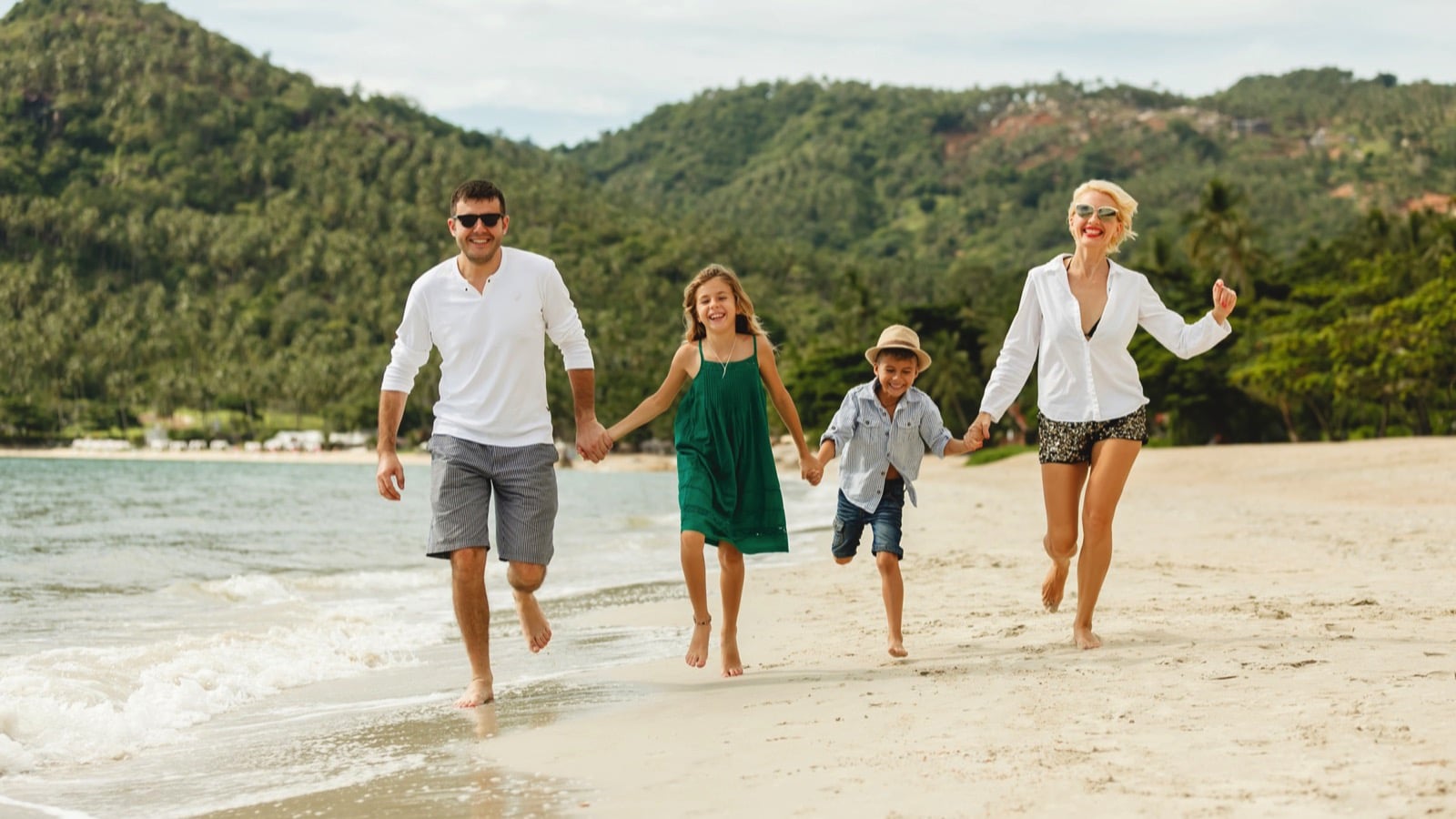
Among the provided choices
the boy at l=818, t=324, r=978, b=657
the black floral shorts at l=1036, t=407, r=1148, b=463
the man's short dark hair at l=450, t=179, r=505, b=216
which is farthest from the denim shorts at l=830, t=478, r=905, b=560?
the man's short dark hair at l=450, t=179, r=505, b=216

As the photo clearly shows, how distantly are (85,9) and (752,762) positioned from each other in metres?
212

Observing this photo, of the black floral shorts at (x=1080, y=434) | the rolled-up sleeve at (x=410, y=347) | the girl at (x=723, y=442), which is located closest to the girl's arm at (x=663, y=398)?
the girl at (x=723, y=442)

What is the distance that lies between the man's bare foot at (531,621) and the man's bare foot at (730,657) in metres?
0.81

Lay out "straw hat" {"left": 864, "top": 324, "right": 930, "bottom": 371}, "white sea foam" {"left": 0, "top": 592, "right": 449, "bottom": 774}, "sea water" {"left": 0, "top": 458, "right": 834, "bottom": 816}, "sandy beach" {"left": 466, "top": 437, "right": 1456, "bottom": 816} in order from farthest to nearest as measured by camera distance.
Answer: "straw hat" {"left": 864, "top": 324, "right": 930, "bottom": 371} < "white sea foam" {"left": 0, "top": 592, "right": 449, "bottom": 774} < "sea water" {"left": 0, "top": 458, "right": 834, "bottom": 816} < "sandy beach" {"left": 466, "top": 437, "right": 1456, "bottom": 816}

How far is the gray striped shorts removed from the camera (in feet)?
18.0

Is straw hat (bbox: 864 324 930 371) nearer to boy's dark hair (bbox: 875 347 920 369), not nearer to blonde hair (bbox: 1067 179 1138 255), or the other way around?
boy's dark hair (bbox: 875 347 920 369)

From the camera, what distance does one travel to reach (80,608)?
10586 millimetres

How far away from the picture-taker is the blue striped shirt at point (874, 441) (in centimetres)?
646

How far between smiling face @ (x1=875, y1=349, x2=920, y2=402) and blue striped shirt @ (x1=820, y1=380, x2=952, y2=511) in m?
0.08

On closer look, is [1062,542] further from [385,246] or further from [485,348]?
[385,246]

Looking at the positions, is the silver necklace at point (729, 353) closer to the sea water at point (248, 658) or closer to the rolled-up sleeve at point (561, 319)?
the rolled-up sleeve at point (561, 319)

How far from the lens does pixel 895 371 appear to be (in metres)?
6.56

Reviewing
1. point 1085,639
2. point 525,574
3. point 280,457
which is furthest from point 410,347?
point 280,457

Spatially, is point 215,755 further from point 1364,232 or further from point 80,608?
point 1364,232
